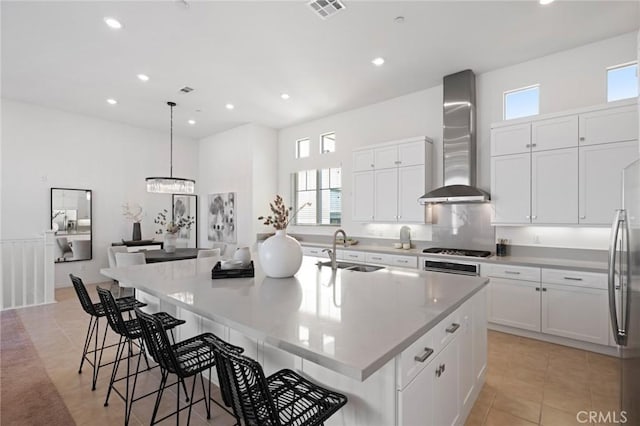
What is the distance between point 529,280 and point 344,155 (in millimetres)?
3613

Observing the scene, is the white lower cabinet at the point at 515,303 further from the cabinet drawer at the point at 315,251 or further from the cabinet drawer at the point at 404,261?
the cabinet drawer at the point at 315,251

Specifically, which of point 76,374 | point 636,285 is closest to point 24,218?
point 76,374

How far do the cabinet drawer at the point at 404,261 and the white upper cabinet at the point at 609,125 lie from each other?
2303 mm

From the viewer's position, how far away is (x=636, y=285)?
4.83 ft

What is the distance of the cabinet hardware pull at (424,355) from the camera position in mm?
1364

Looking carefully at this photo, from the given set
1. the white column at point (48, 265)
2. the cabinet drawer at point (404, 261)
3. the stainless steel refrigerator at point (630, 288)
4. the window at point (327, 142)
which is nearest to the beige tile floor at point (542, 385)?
the stainless steel refrigerator at point (630, 288)

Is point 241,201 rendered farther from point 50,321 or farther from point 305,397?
point 305,397

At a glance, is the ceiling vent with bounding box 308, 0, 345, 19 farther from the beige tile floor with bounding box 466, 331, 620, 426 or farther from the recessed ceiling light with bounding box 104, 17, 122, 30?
the beige tile floor with bounding box 466, 331, 620, 426

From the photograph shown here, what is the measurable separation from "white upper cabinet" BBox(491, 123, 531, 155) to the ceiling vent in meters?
2.42

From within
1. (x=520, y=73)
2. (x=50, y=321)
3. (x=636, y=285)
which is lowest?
(x=50, y=321)

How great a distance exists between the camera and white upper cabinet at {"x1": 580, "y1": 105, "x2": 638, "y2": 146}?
304 cm

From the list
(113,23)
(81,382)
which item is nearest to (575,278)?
(81,382)

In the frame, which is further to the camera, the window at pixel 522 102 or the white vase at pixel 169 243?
the white vase at pixel 169 243

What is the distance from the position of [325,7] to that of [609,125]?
122 inches
